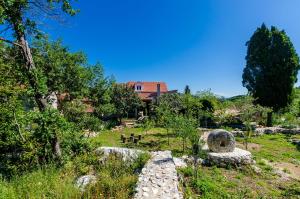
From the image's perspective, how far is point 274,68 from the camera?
2653 cm

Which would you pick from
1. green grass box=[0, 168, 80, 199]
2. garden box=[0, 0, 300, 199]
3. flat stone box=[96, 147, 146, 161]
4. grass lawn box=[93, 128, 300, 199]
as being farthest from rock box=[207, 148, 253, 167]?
green grass box=[0, 168, 80, 199]

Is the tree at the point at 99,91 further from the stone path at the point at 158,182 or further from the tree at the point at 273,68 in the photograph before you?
the tree at the point at 273,68

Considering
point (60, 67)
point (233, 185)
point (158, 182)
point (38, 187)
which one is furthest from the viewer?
point (60, 67)

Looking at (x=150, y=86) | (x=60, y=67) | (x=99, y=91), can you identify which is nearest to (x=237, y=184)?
(x=60, y=67)

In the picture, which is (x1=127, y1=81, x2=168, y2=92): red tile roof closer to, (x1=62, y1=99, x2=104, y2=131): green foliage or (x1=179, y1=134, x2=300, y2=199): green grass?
(x1=62, y1=99, x2=104, y2=131): green foliage

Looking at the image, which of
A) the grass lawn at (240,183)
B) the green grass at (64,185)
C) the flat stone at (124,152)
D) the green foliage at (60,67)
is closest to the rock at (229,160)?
the grass lawn at (240,183)

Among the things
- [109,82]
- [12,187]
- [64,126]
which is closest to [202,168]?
[64,126]

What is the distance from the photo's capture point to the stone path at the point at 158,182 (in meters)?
6.18

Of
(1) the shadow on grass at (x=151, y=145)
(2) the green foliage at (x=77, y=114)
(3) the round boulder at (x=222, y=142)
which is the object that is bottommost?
(1) the shadow on grass at (x=151, y=145)

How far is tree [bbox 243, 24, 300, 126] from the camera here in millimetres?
26359

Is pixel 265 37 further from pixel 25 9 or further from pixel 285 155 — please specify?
pixel 25 9

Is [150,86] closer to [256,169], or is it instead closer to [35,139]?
[256,169]

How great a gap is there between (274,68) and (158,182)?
25.1 metres

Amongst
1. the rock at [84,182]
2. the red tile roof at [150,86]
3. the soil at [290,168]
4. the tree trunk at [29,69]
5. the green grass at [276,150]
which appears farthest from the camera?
the red tile roof at [150,86]
